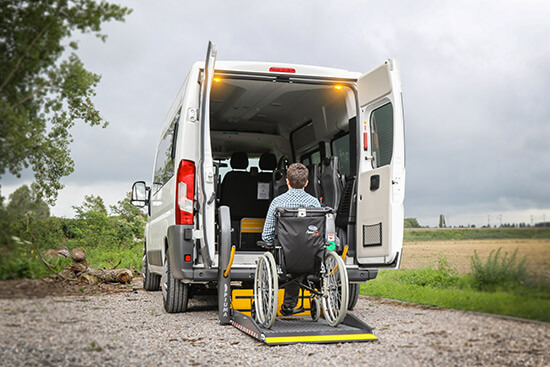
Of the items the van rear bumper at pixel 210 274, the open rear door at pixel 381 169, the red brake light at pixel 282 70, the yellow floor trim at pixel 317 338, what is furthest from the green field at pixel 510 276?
the red brake light at pixel 282 70

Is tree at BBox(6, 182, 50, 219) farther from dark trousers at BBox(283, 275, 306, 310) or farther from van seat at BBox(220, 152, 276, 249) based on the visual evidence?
van seat at BBox(220, 152, 276, 249)

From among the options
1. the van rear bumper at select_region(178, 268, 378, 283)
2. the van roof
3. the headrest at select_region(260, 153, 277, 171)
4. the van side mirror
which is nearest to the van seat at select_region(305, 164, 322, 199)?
the headrest at select_region(260, 153, 277, 171)

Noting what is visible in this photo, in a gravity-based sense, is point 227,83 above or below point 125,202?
above

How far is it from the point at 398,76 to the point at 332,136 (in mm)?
2002

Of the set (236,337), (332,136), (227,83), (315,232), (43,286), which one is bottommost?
(236,337)

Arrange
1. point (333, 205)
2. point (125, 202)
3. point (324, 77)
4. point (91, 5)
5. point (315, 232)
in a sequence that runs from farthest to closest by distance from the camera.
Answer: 1. point (125, 202)
2. point (333, 205)
3. point (324, 77)
4. point (315, 232)
5. point (91, 5)

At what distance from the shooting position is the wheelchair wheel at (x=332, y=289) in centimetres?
545

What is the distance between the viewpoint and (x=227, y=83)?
23.9 ft

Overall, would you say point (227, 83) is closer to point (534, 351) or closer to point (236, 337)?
point (236, 337)

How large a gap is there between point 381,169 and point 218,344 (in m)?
2.36

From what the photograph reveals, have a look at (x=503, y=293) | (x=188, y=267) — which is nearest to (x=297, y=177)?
(x=188, y=267)

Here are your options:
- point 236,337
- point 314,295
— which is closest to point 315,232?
point 314,295

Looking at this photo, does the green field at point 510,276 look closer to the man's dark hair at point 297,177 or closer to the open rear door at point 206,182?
the man's dark hair at point 297,177

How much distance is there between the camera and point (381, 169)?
20.4ft
